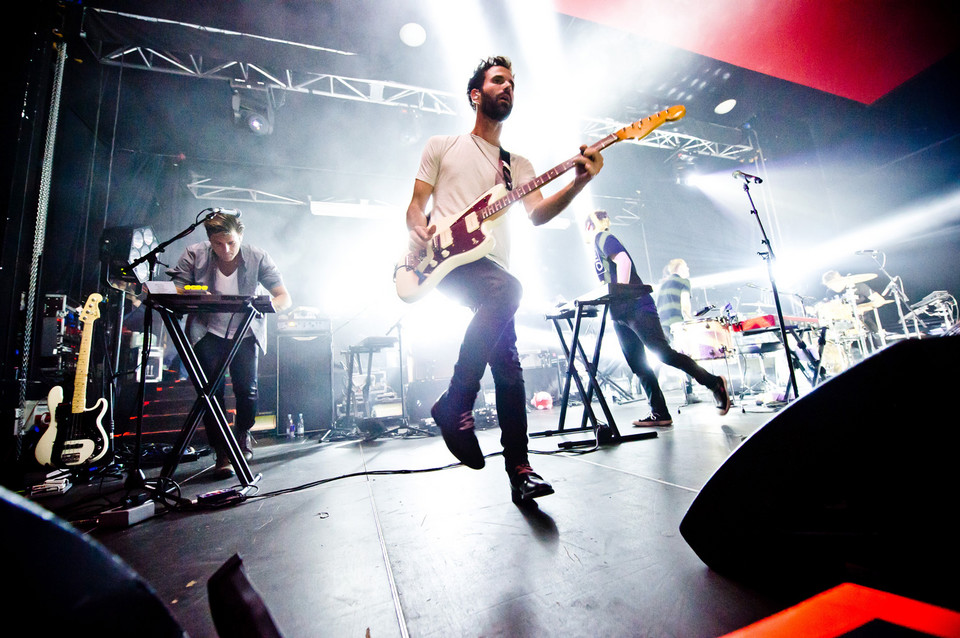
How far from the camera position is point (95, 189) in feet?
17.2

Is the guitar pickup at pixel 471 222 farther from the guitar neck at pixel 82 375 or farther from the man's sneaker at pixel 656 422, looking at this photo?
the guitar neck at pixel 82 375

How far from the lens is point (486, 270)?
1653mm

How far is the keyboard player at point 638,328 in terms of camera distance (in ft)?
9.82

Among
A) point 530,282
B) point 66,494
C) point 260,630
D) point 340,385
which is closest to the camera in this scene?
point 260,630

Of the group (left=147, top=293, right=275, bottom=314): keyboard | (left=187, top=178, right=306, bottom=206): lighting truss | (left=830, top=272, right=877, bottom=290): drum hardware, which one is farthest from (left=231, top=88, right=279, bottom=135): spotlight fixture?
(left=830, top=272, right=877, bottom=290): drum hardware

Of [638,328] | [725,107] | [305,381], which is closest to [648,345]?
[638,328]

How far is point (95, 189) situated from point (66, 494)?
15.2 ft

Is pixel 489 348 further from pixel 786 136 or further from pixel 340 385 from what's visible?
pixel 786 136

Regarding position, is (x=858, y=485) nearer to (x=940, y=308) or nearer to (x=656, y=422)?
(x=656, y=422)

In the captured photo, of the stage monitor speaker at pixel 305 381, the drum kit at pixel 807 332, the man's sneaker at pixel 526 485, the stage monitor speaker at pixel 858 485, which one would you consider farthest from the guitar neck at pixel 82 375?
the drum kit at pixel 807 332

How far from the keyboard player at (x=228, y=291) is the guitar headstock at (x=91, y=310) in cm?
193

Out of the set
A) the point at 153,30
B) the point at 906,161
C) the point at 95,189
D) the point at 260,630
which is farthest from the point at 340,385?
the point at 906,161

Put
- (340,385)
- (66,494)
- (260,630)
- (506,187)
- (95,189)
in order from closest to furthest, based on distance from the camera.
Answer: (260,630)
(506,187)
(66,494)
(95,189)
(340,385)

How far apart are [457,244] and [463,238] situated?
0.12ft
